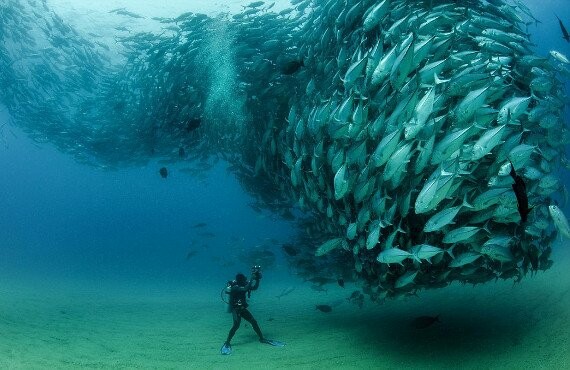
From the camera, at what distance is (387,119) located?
205 inches

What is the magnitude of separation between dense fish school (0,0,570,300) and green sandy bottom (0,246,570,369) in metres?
1.10

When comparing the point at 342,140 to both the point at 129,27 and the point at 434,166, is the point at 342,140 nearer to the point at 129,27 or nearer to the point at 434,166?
the point at 434,166

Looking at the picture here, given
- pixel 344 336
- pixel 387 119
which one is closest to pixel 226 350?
pixel 344 336

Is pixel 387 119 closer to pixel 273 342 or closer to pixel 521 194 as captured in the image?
pixel 521 194

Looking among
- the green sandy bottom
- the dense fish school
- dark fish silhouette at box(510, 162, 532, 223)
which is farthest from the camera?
the green sandy bottom

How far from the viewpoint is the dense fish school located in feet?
15.1

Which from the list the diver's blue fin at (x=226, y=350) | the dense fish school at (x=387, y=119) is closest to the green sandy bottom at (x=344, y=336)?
the diver's blue fin at (x=226, y=350)

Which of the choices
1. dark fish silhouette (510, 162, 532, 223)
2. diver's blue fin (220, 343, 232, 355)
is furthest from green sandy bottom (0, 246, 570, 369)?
dark fish silhouette (510, 162, 532, 223)

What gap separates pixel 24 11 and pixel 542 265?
56.7 ft

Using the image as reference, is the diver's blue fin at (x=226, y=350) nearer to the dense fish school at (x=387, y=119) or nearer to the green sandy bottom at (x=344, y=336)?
the green sandy bottom at (x=344, y=336)

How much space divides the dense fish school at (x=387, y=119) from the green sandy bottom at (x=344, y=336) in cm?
110

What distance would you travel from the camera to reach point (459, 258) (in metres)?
5.18

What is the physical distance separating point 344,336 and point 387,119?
525 centimetres

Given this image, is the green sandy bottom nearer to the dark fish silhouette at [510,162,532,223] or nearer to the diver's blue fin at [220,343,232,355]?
the diver's blue fin at [220,343,232,355]
